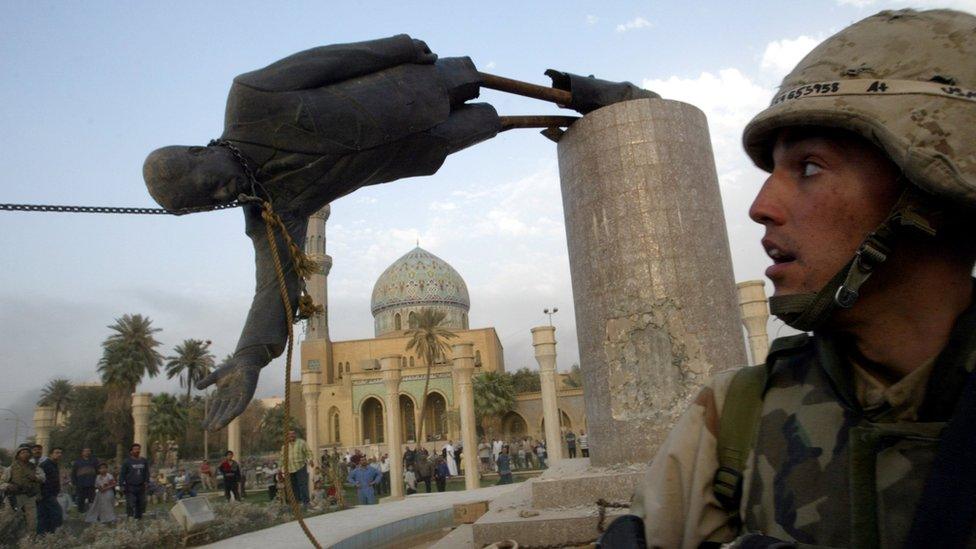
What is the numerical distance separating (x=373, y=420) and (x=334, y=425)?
2781mm

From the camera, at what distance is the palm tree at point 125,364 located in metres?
37.0

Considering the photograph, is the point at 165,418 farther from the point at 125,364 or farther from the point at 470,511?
the point at 470,511

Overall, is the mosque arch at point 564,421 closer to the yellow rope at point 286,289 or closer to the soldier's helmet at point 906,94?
the yellow rope at point 286,289

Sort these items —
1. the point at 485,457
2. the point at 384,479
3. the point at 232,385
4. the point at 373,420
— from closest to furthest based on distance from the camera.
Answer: the point at 232,385 < the point at 384,479 < the point at 485,457 < the point at 373,420

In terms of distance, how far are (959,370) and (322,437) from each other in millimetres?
45474

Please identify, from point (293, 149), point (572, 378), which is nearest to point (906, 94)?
point (293, 149)

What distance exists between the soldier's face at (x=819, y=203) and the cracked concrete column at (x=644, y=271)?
3.69m

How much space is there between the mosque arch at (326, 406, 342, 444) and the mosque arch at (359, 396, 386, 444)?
176 centimetres

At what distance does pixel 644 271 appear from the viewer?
4.95 meters

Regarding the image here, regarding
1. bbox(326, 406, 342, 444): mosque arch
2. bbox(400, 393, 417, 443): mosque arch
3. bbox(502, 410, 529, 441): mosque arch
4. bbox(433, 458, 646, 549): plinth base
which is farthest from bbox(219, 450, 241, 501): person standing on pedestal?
bbox(400, 393, 417, 443): mosque arch

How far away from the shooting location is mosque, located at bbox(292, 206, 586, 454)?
41.3m

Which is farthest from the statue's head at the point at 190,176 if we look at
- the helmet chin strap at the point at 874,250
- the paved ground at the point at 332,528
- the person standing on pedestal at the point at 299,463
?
the person standing on pedestal at the point at 299,463

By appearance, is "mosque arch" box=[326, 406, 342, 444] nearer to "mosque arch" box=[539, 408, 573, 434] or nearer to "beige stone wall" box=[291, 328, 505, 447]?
"beige stone wall" box=[291, 328, 505, 447]

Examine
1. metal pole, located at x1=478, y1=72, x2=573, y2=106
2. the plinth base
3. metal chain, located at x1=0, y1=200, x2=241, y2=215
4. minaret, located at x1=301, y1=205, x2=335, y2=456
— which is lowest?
the plinth base
